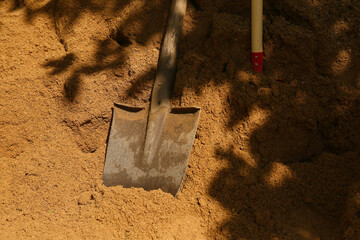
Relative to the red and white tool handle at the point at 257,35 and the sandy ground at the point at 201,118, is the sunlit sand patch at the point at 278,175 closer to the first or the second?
the sandy ground at the point at 201,118

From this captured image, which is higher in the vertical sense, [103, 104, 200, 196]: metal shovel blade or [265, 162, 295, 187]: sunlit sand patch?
[265, 162, 295, 187]: sunlit sand patch

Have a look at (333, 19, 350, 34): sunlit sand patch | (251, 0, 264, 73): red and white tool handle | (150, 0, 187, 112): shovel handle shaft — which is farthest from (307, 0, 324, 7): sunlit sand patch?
(150, 0, 187, 112): shovel handle shaft

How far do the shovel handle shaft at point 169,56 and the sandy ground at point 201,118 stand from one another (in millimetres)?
89

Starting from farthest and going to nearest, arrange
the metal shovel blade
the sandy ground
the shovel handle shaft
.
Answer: the shovel handle shaft, the metal shovel blade, the sandy ground

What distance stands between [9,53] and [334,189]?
2.76m

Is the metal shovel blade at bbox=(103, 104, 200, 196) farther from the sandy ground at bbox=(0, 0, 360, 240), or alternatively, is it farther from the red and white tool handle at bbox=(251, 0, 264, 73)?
the red and white tool handle at bbox=(251, 0, 264, 73)

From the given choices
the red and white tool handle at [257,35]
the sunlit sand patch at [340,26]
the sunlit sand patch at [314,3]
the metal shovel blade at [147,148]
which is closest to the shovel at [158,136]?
the metal shovel blade at [147,148]

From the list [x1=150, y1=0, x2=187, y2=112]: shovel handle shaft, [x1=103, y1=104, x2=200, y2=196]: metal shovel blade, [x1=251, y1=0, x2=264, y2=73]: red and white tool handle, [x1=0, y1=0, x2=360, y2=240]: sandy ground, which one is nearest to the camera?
[x1=0, y1=0, x2=360, y2=240]: sandy ground

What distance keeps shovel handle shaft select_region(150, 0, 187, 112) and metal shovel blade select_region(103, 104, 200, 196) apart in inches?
6.9

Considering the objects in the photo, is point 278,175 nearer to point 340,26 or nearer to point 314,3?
point 340,26

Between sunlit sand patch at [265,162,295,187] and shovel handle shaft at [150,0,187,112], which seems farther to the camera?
shovel handle shaft at [150,0,187,112]

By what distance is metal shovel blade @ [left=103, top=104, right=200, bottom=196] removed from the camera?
224cm

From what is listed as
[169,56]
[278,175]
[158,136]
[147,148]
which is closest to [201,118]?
[158,136]

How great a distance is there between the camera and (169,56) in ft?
8.41
